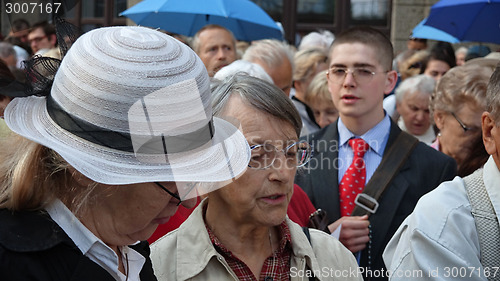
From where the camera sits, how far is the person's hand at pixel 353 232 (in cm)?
336

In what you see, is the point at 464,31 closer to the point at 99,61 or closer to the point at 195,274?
the point at 195,274

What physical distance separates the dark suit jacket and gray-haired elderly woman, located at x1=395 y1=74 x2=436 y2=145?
1.71 metres

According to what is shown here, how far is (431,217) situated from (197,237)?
2.56 feet

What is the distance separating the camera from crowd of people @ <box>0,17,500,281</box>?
152 cm

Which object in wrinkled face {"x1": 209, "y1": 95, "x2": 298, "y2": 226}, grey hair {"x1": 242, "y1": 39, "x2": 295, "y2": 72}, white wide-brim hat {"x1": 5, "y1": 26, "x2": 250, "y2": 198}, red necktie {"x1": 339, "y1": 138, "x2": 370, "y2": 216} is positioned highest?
white wide-brim hat {"x1": 5, "y1": 26, "x2": 250, "y2": 198}

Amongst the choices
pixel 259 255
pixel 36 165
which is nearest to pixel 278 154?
pixel 259 255

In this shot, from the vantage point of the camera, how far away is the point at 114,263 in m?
1.68

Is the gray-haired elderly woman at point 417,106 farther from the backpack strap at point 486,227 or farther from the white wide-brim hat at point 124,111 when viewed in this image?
the white wide-brim hat at point 124,111

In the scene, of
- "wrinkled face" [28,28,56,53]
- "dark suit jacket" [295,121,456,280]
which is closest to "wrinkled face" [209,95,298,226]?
"dark suit jacket" [295,121,456,280]

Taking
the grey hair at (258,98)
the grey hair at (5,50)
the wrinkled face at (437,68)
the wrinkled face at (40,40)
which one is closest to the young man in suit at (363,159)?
the grey hair at (258,98)

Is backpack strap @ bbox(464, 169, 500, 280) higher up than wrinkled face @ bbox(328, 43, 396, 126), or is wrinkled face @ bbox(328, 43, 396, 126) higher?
backpack strap @ bbox(464, 169, 500, 280)

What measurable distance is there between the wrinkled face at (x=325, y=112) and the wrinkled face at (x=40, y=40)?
324 centimetres

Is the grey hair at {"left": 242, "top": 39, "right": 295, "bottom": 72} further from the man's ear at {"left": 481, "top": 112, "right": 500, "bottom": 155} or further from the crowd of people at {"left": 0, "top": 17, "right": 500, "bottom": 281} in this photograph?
the man's ear at {"left": 481, "top": 112, "right": 500, "bottom": 155}

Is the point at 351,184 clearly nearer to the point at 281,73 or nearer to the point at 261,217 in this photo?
the point at 261,217
